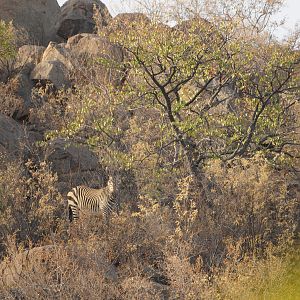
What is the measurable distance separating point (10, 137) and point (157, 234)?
872 centimetres

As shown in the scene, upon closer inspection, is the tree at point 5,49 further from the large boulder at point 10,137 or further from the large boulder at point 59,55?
the large boulder at point 10,137

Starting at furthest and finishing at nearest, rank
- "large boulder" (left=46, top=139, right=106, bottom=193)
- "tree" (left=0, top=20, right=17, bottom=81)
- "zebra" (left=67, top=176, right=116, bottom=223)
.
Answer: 1. "tree" (left=0, top=20, right=17, bottom=81)
2. "large boulder" (left=46, top=139, right=106, bottom=193)
3. "zebra" (left=67, top=176, right=116, bottom=223)

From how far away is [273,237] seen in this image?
15.2m

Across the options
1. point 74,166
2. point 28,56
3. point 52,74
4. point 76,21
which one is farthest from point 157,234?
point 76,21

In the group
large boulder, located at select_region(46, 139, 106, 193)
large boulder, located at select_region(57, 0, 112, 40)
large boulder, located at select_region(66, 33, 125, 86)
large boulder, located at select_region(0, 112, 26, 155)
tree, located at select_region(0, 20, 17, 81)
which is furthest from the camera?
large boulder, located at select_region(57, 0, 112, 40)

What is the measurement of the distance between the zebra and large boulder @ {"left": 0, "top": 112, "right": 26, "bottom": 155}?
277 centimetres

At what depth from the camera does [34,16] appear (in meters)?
35.4

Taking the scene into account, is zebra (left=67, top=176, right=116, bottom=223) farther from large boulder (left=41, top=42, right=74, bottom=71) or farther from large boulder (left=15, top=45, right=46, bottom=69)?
large boulder (left=15, top=45, right=46, bottom=69)

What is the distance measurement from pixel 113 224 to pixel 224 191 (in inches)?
123

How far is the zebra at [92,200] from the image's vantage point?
668 inches

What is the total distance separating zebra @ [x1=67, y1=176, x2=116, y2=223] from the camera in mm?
16969

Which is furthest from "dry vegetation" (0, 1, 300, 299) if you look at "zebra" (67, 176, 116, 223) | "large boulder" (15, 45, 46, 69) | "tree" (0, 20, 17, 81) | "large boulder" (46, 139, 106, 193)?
"large boulder" (15, 45, 46, 69)

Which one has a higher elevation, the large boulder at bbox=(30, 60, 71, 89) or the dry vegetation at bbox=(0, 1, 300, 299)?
the large boulder at bbox=(30, 60, 71, 89)

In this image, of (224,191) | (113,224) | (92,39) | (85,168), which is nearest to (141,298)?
(113,224)
